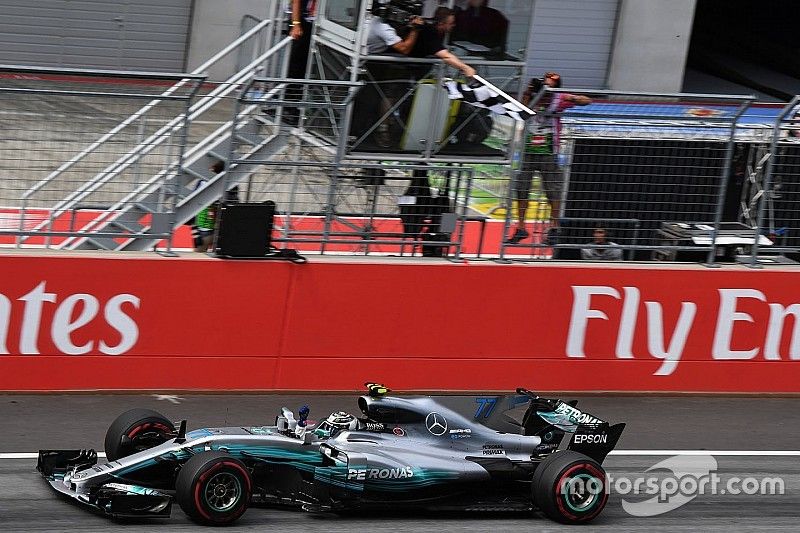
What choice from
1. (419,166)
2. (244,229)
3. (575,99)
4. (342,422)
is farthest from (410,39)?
(342,422)

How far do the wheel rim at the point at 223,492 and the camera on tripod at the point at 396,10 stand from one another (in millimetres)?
5297

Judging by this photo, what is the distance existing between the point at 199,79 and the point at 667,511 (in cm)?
490

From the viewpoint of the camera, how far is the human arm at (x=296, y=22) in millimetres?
11909

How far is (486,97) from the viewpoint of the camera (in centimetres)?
1130

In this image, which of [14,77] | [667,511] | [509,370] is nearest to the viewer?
[667,511]

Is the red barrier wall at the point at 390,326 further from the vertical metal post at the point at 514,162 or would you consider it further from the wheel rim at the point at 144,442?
the wheel rim at the point at 144,442

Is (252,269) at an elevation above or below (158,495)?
above

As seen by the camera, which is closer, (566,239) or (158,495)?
(158,495)

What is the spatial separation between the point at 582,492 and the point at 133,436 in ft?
9.60

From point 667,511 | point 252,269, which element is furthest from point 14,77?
point 667,511

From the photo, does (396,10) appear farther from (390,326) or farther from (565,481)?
(565,481)

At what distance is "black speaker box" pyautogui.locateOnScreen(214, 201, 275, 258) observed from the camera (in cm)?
1046

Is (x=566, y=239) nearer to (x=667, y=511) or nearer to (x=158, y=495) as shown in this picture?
(x=667, y=511)

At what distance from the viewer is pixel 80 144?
32.4 ft
